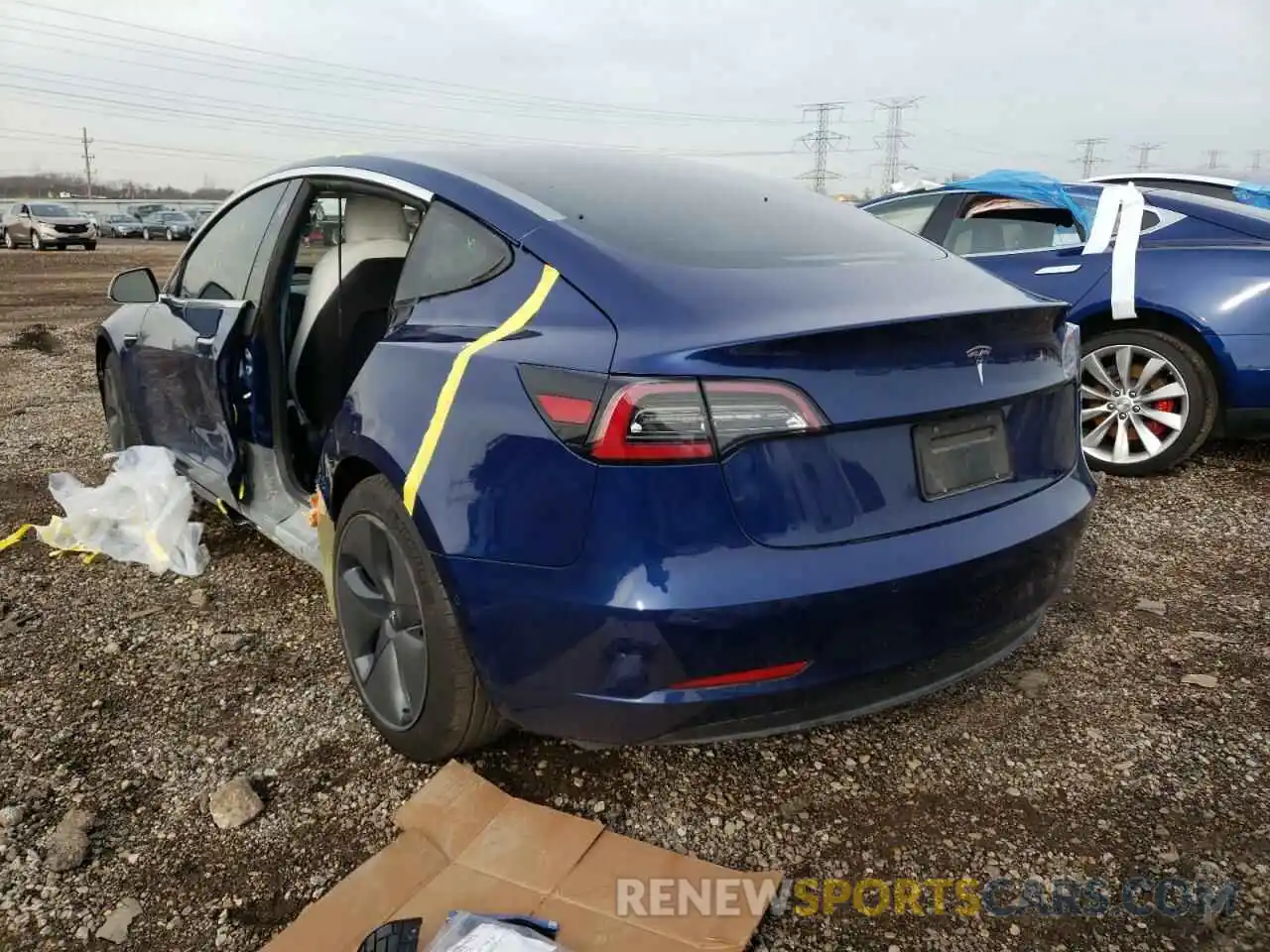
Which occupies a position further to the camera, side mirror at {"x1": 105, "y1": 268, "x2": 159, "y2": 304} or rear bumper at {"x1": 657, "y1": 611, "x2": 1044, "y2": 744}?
side mirror at {"x1": 105, "y1": 268, "x2": 159, "y2": 304}

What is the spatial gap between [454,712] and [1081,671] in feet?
6.14

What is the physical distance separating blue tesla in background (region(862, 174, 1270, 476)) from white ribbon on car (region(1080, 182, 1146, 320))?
37 mm

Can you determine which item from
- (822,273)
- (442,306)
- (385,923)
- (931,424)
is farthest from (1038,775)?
(442,306)

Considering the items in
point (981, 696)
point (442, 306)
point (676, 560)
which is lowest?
point (981, 696)

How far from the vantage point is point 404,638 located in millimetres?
2215

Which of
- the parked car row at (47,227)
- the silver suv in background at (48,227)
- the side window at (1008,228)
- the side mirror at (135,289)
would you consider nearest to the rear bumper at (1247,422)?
the side window at (1008,228)

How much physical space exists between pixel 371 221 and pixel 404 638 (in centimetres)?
155

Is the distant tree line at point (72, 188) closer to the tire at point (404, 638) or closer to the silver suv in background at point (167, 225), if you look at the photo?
the silver suv in background at point (167, 225)

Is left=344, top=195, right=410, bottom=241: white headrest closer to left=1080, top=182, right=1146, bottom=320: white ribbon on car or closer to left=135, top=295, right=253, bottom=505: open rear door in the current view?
left=135, top=295, right=253, bottom=505: open rear door

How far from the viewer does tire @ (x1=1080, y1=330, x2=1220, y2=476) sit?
4.50 m

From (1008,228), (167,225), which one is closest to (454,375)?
(1008,228)

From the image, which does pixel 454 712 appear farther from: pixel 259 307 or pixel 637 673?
pixel 259 307

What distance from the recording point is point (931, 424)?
1.87 metres

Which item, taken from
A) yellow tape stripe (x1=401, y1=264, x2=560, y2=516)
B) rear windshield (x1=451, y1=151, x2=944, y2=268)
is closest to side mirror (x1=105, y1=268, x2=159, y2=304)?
rear windshield (x1=451, y1=151, x2=944, y2=268)
